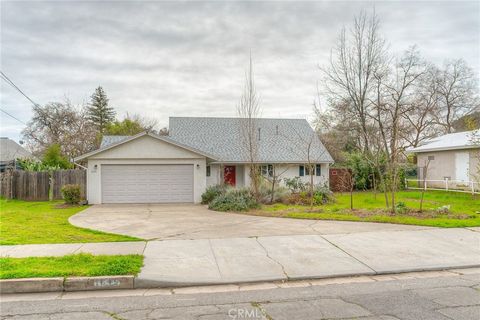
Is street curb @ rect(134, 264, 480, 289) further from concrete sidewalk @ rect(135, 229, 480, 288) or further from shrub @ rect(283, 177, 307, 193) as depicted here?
shrub @ rect(283, 177, 307, 193)

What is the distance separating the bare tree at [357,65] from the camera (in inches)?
1038

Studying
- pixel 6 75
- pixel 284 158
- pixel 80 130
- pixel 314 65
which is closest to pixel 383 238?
pixel 284 158

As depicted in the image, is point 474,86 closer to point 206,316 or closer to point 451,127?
point 451,127

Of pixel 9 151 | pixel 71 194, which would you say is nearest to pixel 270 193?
pixel 71 194

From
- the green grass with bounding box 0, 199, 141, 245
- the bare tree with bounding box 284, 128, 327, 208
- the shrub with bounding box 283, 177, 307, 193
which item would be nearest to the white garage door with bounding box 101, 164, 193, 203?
the shrub with bounding box 283, 177, 307, 193

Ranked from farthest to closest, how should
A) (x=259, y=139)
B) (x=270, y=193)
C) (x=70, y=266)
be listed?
(x=259, y=139)
(x=270, y=193)
(x=70, y=266)

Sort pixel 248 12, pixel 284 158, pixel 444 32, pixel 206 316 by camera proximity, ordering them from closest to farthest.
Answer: pixel 206 316 < pixel 248 12 < pixel 444 32 < pixel 284 158

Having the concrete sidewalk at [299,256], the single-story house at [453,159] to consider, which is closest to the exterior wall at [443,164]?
the single-story house at [453,159]

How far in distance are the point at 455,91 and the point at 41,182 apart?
3929cm

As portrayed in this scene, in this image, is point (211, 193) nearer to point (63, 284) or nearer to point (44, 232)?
point (44, 232)

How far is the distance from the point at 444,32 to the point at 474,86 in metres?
27.0

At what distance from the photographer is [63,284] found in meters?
5.27

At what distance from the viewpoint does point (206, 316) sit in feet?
13.9

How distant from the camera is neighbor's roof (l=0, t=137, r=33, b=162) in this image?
3431 cm
